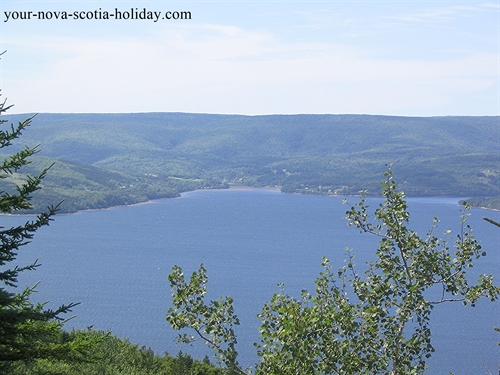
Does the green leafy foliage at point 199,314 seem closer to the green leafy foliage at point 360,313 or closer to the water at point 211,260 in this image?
the green leafy foliage at point 360,313

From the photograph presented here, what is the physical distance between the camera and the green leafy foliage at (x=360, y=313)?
5453 mm

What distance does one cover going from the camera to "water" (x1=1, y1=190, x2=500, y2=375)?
119 feet

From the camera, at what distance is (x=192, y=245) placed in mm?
68312

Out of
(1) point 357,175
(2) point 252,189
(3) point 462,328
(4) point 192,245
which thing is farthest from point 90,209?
(3) point 462,328

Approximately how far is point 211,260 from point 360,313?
53272 mm

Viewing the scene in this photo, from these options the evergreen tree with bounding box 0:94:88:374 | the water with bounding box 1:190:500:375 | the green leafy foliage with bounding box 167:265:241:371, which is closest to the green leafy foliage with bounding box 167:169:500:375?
the green leafy foliage with bounding box 167:265:241:371

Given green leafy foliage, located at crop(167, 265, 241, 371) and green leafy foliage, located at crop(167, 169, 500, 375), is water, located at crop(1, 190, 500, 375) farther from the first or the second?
green leafy foliage, located at crop(167, 265, 241, 371)

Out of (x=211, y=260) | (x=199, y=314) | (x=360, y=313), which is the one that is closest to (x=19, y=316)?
(x=199, y=314)

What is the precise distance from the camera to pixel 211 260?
58.7m

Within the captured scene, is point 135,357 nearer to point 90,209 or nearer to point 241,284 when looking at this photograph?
point 241,284

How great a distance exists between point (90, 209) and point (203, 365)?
87.3 metres

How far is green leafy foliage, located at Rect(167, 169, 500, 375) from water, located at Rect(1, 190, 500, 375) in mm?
18850

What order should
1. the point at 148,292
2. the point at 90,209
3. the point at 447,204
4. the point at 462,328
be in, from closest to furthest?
the point at 462,328, the point at 148,292, the point at 90,209, the point at 447,204

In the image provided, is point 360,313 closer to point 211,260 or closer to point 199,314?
point 199,314
